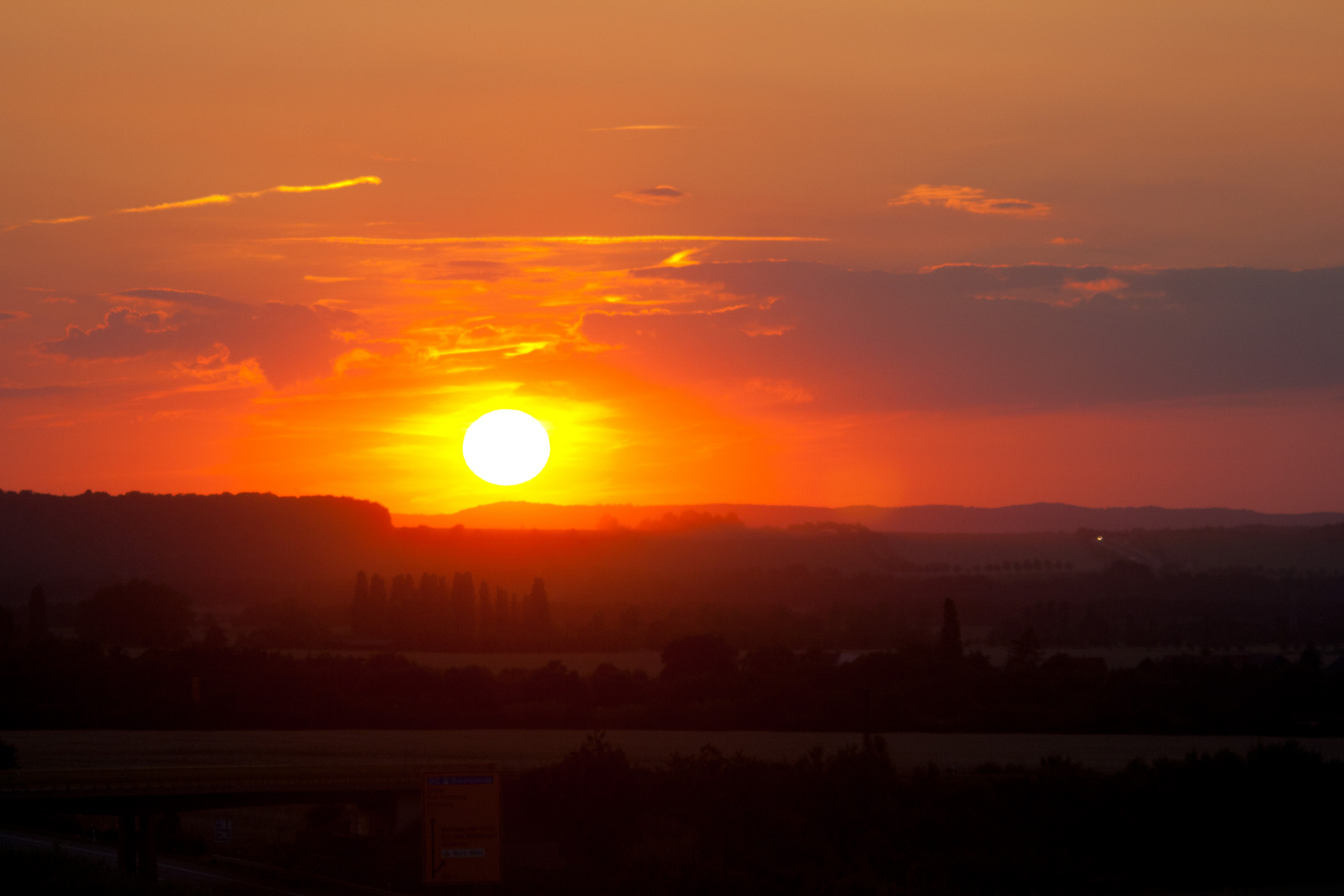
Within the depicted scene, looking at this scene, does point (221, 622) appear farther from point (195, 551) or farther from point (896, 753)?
point (896, 753)

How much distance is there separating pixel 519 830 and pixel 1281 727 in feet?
113

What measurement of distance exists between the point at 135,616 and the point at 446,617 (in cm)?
2287

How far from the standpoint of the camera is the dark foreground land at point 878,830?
3175 cm

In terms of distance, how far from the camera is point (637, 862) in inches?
1258

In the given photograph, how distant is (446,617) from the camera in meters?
106

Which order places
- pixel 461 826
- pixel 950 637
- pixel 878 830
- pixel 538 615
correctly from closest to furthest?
pixel 461 826, pixel 878 830, pixel 950 637, pixel 538 615

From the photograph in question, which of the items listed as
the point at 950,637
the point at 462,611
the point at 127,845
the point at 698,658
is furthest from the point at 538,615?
the point at 127,845

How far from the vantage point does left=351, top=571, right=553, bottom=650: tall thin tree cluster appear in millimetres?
97250

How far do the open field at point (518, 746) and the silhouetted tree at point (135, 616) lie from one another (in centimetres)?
4684

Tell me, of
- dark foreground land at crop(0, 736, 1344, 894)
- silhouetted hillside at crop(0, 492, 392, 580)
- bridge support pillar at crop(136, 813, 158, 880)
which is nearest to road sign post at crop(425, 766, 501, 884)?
dark foreground land at crop(0, 736, 1344, 894)

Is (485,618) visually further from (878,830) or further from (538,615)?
(878,830)

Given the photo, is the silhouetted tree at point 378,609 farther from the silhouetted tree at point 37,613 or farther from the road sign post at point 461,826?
the road sign post at point 461,826

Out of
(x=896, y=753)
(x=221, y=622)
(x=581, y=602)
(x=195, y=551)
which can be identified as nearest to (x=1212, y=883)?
(x=896, y=753)

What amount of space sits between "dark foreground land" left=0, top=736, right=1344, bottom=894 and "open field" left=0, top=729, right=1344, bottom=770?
2.99m
